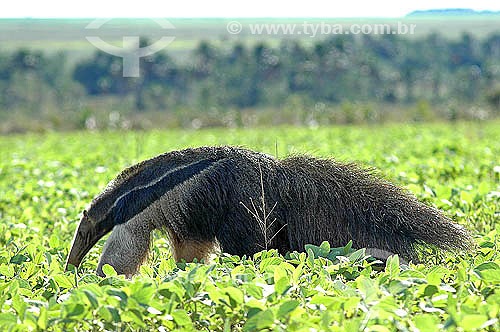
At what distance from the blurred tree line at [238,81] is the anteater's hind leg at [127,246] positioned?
52.3 meters

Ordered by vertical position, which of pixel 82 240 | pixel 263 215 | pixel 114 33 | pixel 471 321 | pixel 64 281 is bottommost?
pixel 82 240

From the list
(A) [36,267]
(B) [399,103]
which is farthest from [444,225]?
(B) [399,103]

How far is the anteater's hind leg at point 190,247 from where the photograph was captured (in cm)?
425

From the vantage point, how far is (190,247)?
4.28m

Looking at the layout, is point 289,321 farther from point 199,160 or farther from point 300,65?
point 300,65

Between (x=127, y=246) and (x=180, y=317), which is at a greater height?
(x=180, y=317)

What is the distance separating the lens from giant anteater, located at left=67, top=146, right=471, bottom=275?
4027mm

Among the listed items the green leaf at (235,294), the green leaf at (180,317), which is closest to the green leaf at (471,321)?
the green leaf at (235,294)

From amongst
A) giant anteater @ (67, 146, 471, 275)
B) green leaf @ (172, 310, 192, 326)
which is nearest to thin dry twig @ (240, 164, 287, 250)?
giant anteater @ (67, 146, 471, 275)

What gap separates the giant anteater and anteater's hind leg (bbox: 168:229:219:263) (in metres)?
0.01

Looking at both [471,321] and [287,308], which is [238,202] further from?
[471,321]

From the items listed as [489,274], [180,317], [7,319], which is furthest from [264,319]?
[489,274]

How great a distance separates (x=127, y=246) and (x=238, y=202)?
74cm

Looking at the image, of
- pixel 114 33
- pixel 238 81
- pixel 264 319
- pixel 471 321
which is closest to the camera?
pixel 471 321
